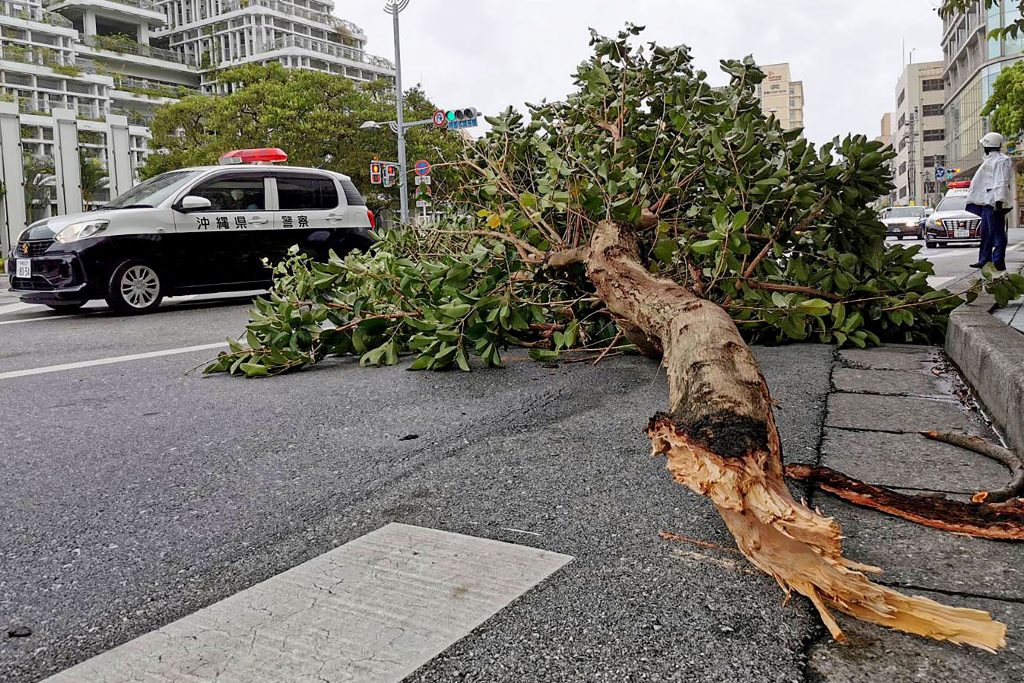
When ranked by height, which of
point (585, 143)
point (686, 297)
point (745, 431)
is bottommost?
point (745, 431)

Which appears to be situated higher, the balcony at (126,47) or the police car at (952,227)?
the balcony at (126,47)

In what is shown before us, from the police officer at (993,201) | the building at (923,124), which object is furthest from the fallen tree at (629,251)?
the building at (923,124)

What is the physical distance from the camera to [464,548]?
229cm

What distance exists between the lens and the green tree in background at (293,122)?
142ft

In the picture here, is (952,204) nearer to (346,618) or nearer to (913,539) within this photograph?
(913,539)

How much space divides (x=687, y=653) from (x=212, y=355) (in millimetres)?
5106

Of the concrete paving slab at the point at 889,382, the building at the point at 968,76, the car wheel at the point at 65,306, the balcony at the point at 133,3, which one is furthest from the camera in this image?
the balcony at the point at 133,3

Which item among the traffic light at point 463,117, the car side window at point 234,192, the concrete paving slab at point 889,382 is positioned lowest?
the concrete paving slab at point 889,382

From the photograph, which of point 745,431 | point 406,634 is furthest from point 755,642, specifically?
point 406,634

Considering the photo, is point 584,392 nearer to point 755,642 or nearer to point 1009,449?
point 1009,449

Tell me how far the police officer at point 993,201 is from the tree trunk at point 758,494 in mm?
9201

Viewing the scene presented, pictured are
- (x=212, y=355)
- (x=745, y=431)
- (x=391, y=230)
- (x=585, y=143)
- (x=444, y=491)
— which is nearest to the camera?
(x=745, y=431)

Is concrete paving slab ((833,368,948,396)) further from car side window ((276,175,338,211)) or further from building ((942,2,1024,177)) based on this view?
building ((942,2,1024,177))

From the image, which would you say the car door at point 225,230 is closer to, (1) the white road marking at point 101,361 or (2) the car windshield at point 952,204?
(1) the white road marking at point 101,361
